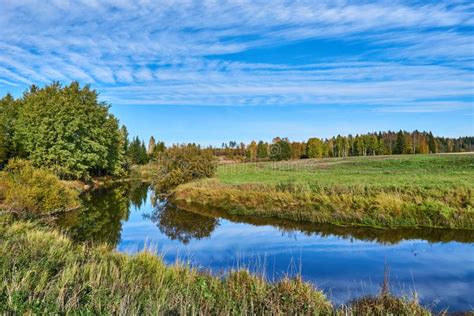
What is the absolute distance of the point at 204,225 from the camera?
813 inches

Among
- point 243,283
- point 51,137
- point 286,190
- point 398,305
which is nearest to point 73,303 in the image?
point 243,283

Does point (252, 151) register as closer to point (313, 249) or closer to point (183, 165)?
point (183, 165)

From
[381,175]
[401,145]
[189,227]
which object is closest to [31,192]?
[189,227]

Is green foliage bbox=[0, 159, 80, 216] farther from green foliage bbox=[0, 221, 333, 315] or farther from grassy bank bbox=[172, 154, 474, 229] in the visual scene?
green foliage bbox=[0, 221, 333, 315]

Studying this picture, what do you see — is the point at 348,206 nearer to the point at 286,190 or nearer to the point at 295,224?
the point at 295,224

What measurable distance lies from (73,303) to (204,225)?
15.3 m

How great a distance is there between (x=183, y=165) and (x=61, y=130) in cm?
1142

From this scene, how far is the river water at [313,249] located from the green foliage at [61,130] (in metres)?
14.5

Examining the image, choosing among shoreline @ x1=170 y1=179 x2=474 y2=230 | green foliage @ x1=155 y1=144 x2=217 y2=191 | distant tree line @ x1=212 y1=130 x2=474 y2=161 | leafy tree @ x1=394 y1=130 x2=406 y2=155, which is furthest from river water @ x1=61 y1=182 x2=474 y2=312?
leafy tree @ x1=394 y1=130 x2=406 y2=155

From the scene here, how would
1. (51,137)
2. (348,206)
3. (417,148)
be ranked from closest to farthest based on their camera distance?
1. (348,206)
2. (51,137)
3. (417,148)

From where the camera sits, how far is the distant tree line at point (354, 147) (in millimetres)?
95688

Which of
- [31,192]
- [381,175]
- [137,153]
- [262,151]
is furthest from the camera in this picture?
[262,151]

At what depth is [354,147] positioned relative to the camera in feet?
351

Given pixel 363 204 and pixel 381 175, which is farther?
pixel 381 175
